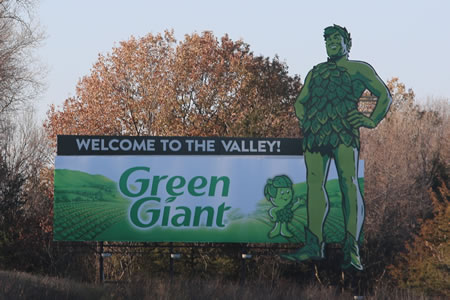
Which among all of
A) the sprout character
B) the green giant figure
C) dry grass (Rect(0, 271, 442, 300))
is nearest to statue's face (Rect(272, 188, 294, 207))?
the sprout character

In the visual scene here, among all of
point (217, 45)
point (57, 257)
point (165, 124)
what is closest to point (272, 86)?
point (217, 45)

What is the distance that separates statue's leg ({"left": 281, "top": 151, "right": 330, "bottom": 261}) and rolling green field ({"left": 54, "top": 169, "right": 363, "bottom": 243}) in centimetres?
99

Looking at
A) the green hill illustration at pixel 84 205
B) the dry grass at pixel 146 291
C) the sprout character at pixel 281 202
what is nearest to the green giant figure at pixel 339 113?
the sprout character at pixel 281 202

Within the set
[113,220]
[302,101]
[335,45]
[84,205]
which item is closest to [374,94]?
[335,45]

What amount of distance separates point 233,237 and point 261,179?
1563 mm

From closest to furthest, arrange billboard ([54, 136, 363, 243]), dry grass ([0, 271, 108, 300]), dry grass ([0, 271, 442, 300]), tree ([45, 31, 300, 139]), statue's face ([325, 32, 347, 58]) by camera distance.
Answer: dry grass ([0, 271, 108, 300])
dry grass ([0, 271, 442, 300])
statue's face ([325, 32, 347, 58])
billboard ([54, 136, 363, 243])
tree ([45, 31, 300, 139])

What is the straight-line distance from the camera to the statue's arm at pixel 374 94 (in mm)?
18250

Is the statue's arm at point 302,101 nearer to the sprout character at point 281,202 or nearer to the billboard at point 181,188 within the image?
the billboard at point 181,188

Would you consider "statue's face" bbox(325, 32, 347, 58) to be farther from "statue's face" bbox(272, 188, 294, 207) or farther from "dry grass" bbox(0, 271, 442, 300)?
"dry grass" bbox(0, 271, 442, 300)

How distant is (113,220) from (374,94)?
6.91 metres

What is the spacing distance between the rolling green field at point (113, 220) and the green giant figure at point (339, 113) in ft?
5.36

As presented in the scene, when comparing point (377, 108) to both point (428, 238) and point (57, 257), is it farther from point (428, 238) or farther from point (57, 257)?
point (57, 257)

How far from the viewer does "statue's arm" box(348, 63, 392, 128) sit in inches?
719

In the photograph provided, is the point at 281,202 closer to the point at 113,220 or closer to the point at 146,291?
the point at 113,220
